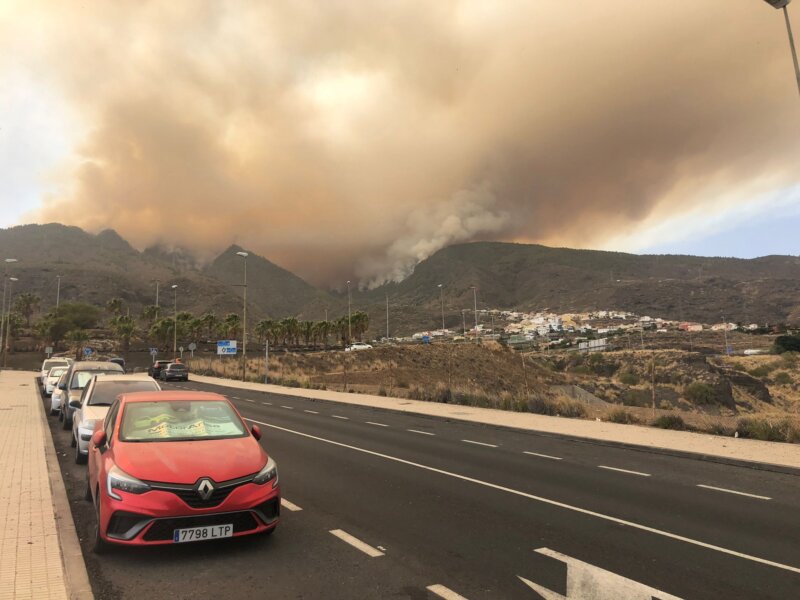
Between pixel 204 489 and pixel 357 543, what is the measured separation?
1.87m

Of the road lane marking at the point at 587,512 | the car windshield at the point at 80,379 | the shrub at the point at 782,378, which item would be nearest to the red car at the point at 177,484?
the road lane marking at the point at 587,512

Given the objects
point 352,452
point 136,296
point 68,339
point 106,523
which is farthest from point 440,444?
point 136,296

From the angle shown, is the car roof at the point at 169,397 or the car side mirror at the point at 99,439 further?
the car roof at the point at 169,397

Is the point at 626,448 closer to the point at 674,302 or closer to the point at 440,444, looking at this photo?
the point at 440,444

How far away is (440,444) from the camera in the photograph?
13.2 m

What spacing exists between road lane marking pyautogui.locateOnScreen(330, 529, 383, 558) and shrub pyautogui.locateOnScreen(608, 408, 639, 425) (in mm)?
13490

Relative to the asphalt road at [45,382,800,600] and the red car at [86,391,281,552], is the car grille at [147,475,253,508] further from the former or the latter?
the asphalt road at [45,382,800,600]

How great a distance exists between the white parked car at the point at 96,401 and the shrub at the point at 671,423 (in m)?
14.1

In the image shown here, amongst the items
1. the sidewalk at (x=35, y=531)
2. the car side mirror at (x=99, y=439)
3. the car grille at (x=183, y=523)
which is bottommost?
the sidewalk at (x=35, y=531)

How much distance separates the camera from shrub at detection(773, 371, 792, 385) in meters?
55.4

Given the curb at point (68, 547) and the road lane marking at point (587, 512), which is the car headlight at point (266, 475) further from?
the road lane marking at point (587, 512)

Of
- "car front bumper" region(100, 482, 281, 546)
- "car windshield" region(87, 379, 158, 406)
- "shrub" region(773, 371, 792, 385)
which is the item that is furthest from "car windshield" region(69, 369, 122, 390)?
"shrub" region(773, 371, 792, 385)

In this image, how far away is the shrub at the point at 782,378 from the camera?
182ft

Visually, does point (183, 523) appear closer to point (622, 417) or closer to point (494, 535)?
point (494, 535)
